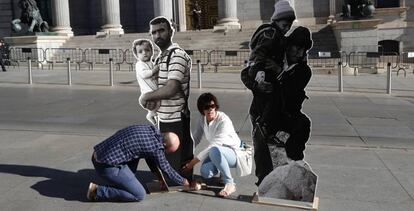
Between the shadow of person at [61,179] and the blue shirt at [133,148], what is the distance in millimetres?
669

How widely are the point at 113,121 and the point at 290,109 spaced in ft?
20.7

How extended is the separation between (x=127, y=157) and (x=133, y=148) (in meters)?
0.12

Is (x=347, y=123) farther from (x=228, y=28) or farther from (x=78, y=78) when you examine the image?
(x=228, y=28)

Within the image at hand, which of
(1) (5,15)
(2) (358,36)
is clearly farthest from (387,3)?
(1) (5,15)

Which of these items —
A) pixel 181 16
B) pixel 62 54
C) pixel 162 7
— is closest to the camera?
pixel 62 54

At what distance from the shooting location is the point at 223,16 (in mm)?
30062

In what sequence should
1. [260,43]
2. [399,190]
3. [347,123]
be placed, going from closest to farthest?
[260,43]
[399,190]
[347,123]

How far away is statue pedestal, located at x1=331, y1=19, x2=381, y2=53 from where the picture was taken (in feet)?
82.1

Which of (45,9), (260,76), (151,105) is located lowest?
(151,105)

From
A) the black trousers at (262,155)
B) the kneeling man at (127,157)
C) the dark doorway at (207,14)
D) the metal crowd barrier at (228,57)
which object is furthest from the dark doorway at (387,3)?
the kneeling man at (127,157)

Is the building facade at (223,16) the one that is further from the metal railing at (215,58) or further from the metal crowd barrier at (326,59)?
the metal railing at (215,58)

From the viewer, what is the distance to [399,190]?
18.8ft

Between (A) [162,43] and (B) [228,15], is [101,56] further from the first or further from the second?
(A) [162,43]

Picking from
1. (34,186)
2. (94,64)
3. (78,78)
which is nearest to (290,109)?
(34,186)
